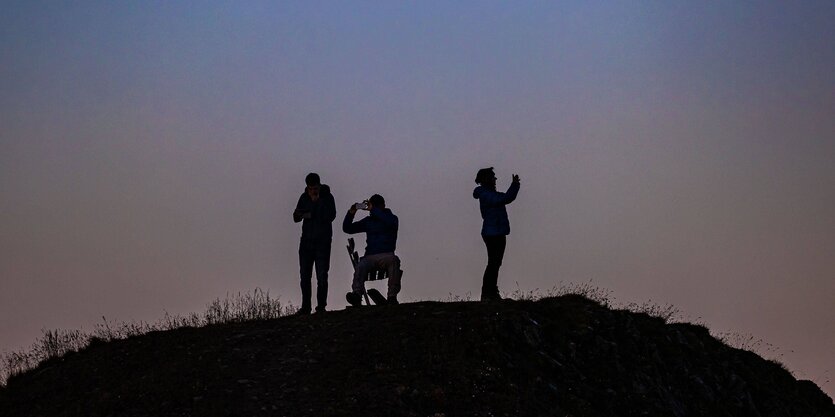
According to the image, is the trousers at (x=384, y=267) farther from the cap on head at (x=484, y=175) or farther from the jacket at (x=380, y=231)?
the cap on head at (x=484, y=175)

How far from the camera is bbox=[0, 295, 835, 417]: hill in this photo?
14984 mm

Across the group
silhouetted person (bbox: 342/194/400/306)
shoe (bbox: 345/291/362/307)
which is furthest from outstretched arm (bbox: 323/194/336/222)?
shoe (bbox: 345/291/362/307)

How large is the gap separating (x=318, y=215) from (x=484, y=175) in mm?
3325

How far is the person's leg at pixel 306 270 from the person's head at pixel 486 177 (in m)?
3.54

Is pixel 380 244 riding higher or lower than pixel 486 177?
lower

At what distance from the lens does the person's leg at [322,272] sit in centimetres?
1998

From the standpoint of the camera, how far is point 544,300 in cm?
2067

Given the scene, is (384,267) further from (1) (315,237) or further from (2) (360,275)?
(1) (315,237)

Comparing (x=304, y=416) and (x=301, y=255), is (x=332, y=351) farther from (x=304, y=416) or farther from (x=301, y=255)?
(x=301, y=255)

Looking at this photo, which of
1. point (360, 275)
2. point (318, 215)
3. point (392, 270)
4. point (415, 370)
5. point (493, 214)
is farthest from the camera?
point (318, 215)

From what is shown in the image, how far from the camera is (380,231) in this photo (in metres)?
19.7

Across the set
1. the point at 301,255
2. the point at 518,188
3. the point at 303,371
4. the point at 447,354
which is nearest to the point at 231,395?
the point at 303,371

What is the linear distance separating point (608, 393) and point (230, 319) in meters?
7.71

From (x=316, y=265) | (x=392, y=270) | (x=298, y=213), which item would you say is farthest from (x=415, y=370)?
(x=298, y=213)
